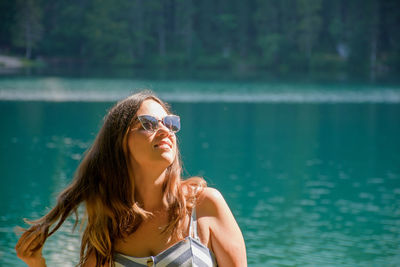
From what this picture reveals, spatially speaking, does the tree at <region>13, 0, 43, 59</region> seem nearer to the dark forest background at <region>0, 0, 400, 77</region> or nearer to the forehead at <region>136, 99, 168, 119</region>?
the dark forest background at <region>0, 0, 400, 77</region>

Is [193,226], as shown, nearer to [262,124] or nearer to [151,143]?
[151,143]

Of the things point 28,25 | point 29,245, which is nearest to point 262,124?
point 29,245

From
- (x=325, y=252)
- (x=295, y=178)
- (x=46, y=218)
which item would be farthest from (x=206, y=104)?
(x=46, y=218)

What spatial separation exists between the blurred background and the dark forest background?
0.63 ft

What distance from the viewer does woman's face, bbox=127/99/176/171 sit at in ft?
5.21

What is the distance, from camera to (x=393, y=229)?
7309mm

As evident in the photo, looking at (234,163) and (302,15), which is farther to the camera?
(302,15)

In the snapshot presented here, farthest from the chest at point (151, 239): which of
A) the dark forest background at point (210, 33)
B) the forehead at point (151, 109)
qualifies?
the dark forest background at point (210, 33)

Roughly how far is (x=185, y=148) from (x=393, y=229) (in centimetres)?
685

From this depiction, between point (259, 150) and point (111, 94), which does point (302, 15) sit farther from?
point (259, 150)

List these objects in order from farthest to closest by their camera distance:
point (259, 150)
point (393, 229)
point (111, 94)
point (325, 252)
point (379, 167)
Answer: point (111, 94) < point (259, 150) < point (379, 167) < point (393, 229) < point (325, 252)

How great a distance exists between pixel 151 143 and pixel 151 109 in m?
0.10

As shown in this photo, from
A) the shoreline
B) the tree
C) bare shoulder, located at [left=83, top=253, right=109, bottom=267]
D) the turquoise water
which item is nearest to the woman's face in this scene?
bare shoulder, located at [left=83, top=253, right=109, bottom=267]

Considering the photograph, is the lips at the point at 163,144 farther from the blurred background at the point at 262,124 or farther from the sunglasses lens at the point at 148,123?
the blurred background at the point at 262,124
